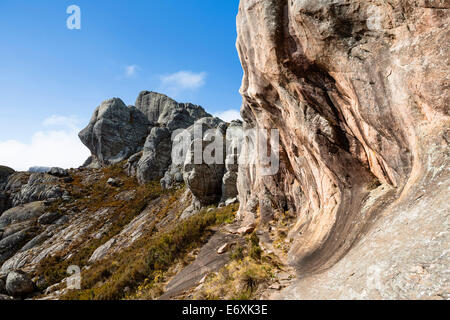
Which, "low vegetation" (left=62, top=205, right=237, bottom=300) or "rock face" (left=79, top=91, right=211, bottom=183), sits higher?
"rock face" (left=79, top=91, right=211, bottom=183)

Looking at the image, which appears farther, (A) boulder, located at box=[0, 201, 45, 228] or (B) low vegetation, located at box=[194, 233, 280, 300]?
(A) boulder, located at box=[0, 201, 45, 228]

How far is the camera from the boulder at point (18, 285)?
21.2m

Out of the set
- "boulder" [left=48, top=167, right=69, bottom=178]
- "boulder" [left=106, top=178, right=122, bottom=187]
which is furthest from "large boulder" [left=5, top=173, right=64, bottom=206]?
"boulder" [left=106, top=178, right=122, bottom=187]

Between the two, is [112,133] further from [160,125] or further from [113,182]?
[113,182]

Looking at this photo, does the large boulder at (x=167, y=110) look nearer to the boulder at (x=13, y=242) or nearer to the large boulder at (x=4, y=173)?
the large boulder at (x=4, y=173)

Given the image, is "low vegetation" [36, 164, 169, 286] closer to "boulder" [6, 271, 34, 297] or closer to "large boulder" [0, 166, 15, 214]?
"boulder" [6, 271, 34, 297]

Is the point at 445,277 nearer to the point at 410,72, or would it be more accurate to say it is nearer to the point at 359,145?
the point at 410,72

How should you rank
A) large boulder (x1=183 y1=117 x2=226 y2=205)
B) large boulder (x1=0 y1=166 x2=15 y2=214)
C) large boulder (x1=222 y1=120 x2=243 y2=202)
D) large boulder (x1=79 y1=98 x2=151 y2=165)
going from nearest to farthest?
large boulder (x1=222 y1=120 x2=243 y2=202), large boulder (x1=183 y1=117 x2=226 y2=205), large boulder (x1=0 y1=166 x2=15 y2=214), large boulder (x1=79 y1=98 x2=151 y2=165)

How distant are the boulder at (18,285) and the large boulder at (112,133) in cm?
5240

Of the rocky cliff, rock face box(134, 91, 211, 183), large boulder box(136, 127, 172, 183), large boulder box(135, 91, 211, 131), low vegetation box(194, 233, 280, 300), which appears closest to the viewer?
the rocky cliff

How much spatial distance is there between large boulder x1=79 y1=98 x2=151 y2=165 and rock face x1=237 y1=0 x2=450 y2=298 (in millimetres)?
70692

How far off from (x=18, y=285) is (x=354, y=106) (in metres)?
32.7

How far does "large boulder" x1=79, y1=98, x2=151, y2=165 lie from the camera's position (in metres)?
72.0
